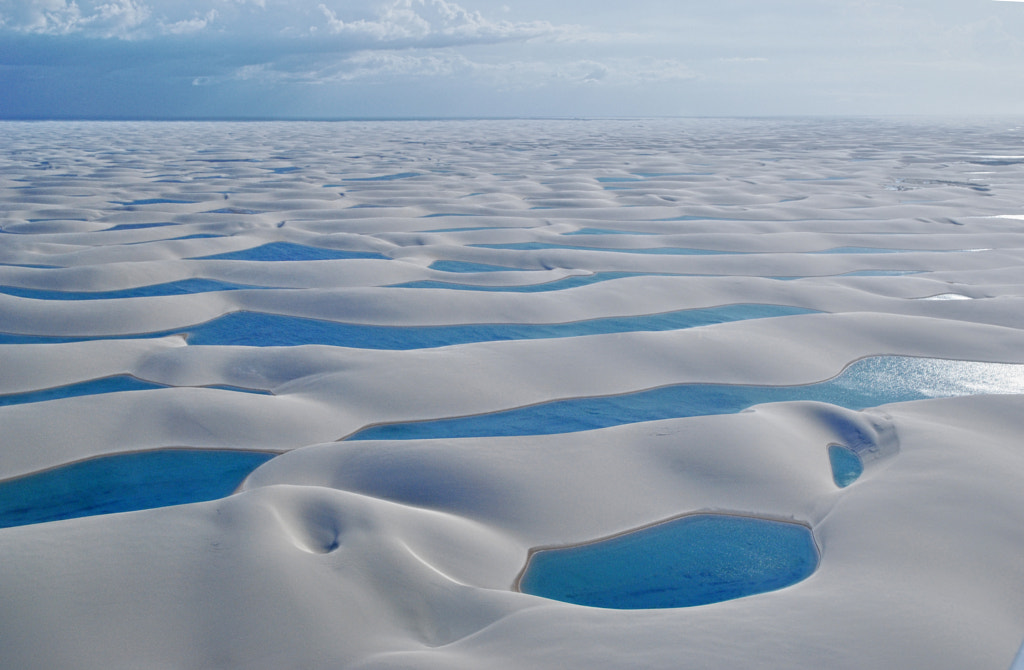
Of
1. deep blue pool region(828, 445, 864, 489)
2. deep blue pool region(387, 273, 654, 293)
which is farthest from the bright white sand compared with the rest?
deep blue pool region(387, 273, 654, 293)

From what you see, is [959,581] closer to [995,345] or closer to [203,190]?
[995,345]

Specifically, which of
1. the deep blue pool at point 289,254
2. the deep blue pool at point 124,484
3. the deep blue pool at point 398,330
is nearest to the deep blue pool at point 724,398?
the deep blue pool at point 124,484

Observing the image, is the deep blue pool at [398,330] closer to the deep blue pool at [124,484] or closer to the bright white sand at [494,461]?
the bright white sand at [494,461]

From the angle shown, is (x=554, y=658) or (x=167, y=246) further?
(x=167, y=246)

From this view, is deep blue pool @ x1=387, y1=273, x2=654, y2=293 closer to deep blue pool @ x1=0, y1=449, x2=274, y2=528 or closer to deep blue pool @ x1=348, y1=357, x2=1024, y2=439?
deep blue pool @ x1=348, y1=357, x2=1024, y2=439

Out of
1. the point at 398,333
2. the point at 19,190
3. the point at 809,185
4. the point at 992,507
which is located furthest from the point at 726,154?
the point at 992,507

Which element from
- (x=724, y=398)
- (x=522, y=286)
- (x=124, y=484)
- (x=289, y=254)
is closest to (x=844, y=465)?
(x=724, y=398)
